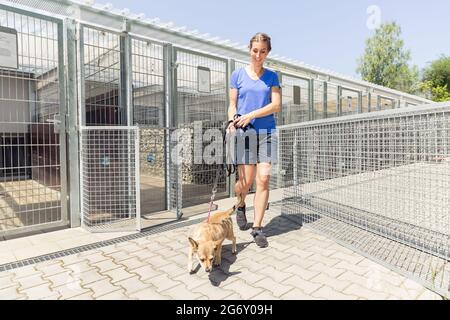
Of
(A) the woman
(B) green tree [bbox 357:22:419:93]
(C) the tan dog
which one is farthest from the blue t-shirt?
(B) green tree [bbox 357:22:419:93]

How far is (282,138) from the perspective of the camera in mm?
4879

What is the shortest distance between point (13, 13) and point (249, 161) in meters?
3.16

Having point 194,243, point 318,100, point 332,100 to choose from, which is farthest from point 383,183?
point 332,100

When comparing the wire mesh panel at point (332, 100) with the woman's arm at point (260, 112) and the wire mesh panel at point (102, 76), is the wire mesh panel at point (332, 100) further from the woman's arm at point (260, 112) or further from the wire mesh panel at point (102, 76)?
the wire mesh panel at point (102, 76)

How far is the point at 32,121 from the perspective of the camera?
3.71 m

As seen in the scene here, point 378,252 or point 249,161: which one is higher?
point 249,161

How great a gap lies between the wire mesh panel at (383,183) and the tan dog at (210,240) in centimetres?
140

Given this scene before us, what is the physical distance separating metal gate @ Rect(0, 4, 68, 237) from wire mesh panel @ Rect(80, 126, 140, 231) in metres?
0.29

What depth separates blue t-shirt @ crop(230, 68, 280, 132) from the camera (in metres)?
3.32

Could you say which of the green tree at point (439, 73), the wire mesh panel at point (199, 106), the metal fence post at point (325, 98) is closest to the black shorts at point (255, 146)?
the wire mesh panel at point (199, 106)

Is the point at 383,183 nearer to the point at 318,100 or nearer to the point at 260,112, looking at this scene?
the point at 260,112

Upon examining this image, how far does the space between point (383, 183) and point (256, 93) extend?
5.42 feet

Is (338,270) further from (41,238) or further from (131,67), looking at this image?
(131,67)
